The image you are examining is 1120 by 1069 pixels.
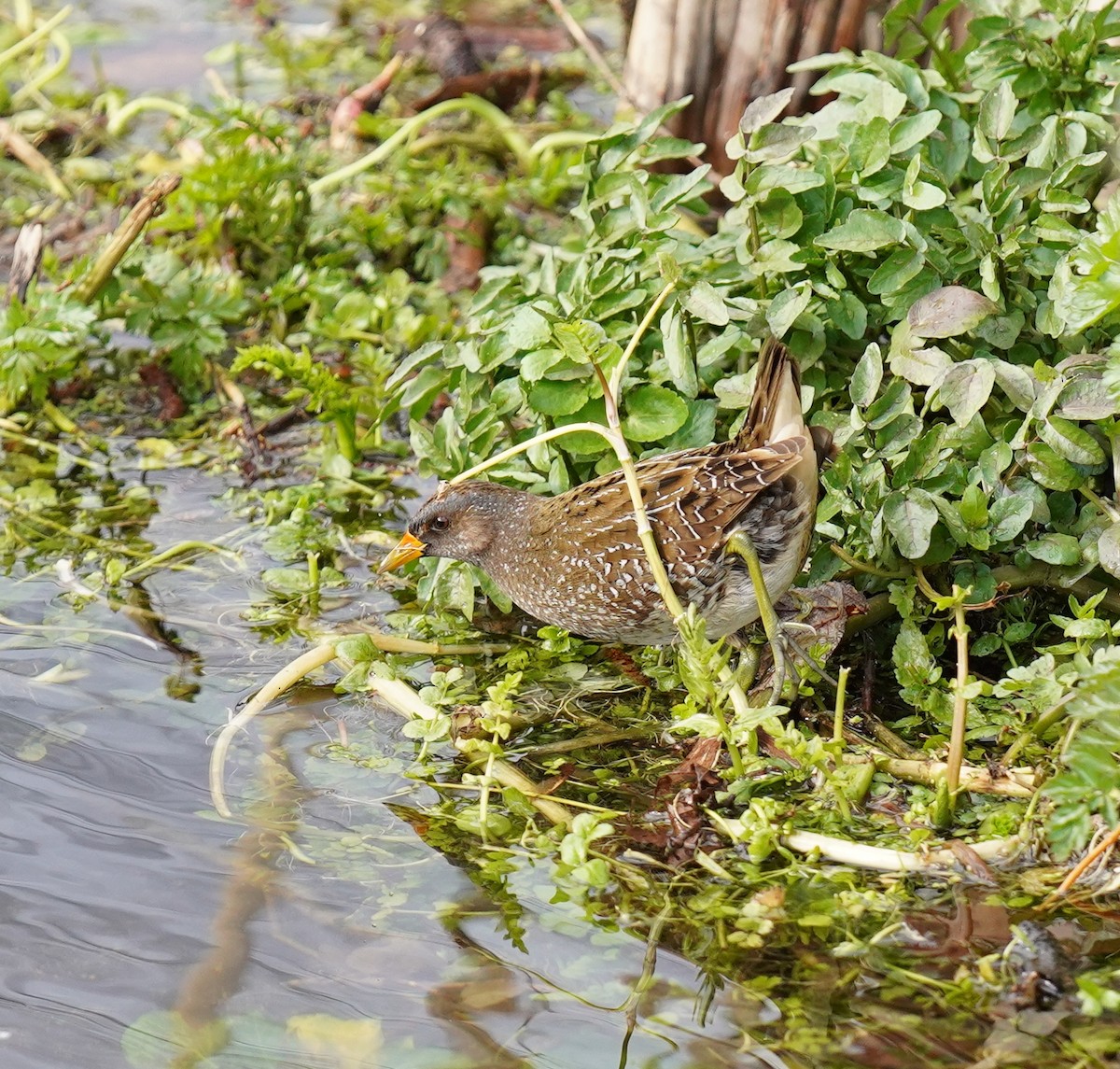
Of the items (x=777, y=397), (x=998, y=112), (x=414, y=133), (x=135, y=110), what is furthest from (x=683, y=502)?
(x=135, y=110)

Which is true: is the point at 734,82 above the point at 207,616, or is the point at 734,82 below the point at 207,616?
above

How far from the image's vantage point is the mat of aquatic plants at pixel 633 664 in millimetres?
2918

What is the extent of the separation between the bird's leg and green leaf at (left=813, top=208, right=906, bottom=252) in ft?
2.65

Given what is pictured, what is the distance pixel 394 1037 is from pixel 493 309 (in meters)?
2.22

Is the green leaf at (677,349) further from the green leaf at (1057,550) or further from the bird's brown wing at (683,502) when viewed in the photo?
the green leaf at (1057,550)

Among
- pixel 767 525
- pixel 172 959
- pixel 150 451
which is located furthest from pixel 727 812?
pixel 150 451

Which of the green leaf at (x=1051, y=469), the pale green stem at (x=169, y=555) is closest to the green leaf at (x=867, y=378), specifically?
the green leaf at (x=1051, y=469)

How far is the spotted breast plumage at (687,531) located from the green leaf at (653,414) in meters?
0.07

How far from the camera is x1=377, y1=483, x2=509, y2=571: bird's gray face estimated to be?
3971 millimetres

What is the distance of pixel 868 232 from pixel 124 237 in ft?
8.82

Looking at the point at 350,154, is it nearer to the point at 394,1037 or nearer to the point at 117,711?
the point at 117,711

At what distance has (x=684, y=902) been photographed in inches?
123

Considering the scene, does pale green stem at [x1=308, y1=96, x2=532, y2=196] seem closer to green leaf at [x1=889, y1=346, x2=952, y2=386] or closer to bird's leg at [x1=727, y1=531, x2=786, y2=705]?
green leaf at [x1=889, y1=346, x2=952, y2=386]

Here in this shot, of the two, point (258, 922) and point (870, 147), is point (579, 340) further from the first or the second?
point (258, 922)
